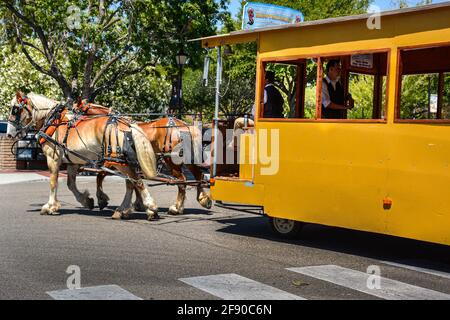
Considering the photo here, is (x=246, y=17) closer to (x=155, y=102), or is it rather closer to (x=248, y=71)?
(x=155, y=102)

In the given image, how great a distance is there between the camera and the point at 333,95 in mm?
8961

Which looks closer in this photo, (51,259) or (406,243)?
(51,259)

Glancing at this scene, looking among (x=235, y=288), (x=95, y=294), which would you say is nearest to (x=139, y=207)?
(x=235, y=288)

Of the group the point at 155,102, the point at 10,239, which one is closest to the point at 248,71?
the point at 155,102

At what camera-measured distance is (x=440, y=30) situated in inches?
280

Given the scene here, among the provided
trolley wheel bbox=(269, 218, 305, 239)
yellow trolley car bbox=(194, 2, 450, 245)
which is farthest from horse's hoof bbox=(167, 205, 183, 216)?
trolley wheel bbox=(269, 218, 305, 239)

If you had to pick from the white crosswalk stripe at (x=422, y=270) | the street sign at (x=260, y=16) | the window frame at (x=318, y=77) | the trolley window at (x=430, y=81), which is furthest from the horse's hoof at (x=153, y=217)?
the trolley window at (x=430, y=81)

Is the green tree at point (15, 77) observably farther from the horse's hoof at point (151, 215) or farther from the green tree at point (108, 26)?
the horse's hoof at point (151, 215)

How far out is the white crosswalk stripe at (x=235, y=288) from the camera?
594 cm

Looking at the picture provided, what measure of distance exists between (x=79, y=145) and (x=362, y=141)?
5491mm

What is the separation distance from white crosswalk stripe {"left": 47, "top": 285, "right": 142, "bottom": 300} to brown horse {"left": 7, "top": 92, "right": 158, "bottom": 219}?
4659 mm

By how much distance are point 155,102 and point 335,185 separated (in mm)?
27004

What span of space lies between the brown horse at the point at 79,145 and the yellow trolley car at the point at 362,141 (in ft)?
5.39

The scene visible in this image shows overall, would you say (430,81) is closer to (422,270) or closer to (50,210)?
(422,270)
